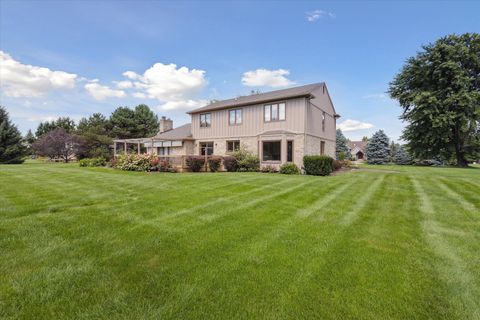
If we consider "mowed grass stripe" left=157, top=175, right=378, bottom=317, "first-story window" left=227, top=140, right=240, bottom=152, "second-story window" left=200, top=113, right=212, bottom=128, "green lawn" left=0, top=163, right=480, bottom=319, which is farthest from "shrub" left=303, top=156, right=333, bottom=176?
"mowed grass stripe" left=157, top=175, right=378, bottom=317

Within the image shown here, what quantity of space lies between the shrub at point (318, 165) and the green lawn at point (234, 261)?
7.83 metres

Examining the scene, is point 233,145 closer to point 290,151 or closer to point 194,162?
point 194,162

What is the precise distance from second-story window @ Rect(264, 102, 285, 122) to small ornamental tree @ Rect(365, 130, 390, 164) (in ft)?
97.9

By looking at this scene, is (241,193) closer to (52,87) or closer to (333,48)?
(333,48)

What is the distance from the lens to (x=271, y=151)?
55.5 ft

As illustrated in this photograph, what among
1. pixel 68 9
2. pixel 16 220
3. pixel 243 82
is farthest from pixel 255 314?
pixel 243 82

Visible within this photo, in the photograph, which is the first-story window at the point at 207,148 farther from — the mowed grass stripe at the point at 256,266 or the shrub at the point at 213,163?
the mowed grass stripe at the point at 256,266

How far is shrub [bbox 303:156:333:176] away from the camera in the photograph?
13.7m

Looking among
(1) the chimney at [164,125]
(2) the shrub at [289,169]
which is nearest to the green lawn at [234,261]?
(2) the shrub at [289,169]

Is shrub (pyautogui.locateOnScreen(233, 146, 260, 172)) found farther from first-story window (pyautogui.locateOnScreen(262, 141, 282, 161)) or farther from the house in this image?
first-story window (pyautogui.locateOnScreen(262, 141, 282, 161))

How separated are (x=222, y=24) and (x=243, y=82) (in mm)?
15644

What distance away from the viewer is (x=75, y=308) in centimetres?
213

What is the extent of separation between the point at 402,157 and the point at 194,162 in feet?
127

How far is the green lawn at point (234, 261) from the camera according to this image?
2197 mm
